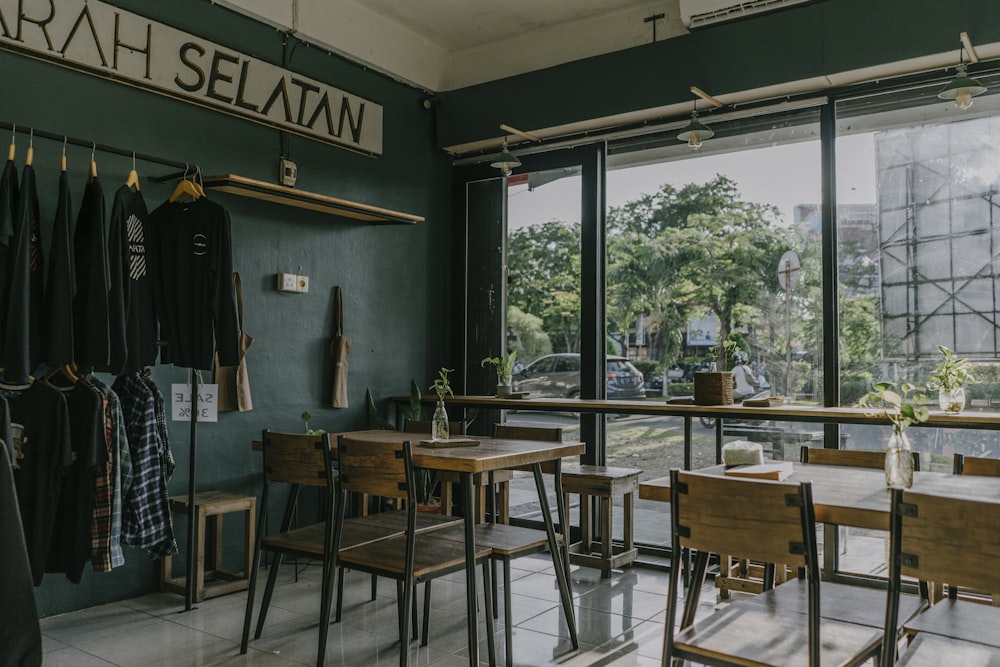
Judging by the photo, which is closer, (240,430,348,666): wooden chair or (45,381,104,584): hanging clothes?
(240,430,348,666): wooden chair

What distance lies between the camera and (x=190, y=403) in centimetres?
434

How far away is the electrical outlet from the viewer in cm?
484

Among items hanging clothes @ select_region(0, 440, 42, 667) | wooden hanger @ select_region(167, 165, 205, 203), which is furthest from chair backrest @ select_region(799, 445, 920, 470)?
wooden hanger @ select_region(167, 165, 205, 203)

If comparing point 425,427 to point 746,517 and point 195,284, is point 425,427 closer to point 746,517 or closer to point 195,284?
point 195,284

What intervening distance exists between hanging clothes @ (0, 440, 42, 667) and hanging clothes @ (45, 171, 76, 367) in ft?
7.60

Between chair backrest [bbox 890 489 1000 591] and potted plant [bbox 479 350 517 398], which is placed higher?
potted plant [bbox 479 350 517 398]

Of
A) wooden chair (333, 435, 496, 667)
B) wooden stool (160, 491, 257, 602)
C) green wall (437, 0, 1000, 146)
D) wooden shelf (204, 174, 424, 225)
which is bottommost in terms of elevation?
wooden stool (160, 491, 257, 602)

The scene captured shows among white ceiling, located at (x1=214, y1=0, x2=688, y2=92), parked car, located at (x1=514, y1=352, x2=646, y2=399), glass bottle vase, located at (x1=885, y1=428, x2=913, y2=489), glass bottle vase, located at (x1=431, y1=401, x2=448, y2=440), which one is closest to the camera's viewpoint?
glass bottle vase, located at (x1=885, y1=428, x2=913, y2=489)

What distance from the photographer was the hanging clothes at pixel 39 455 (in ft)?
10.4

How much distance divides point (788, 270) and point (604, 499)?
5.68ft

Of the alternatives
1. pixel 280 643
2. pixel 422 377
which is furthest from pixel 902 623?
pixel 422 377

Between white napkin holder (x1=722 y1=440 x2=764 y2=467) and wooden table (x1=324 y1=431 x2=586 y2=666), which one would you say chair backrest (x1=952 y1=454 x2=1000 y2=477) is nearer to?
white napkin holder (x1=722 y1=440 x2=764 y2=467)

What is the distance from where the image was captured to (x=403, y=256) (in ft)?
19.0

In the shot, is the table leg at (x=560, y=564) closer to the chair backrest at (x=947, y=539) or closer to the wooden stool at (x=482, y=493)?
the wooden stool at (x=482, y=493)
